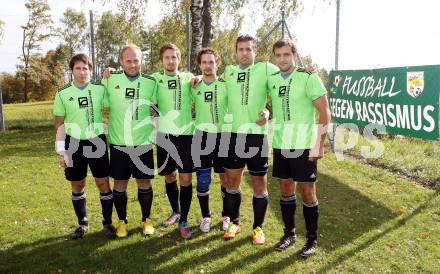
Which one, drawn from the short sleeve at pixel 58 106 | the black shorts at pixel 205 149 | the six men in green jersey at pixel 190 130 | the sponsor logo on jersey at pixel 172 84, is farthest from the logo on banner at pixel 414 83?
the short sleeve at pixel 58 106

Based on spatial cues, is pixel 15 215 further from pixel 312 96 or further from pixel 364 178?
pixel 364 178

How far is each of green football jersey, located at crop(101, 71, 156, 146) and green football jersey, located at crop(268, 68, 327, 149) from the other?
168cm

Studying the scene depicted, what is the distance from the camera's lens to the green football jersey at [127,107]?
518 centimetres

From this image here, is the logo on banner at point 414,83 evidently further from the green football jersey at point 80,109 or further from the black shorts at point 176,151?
the green football jersey at point 80,109

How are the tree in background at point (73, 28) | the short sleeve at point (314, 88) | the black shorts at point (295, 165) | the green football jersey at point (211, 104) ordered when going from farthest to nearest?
the tree in background at point (73, 28)
the green football jersey at point (211, 104)
the black shorts at point (295, 165)
the short sleeve at point (314, 88)

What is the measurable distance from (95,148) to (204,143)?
1395 millimetres

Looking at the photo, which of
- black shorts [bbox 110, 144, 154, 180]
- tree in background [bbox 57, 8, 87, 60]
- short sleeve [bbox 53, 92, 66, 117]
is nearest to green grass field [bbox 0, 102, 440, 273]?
black shorts [bbox 110, 144, 154, 180]

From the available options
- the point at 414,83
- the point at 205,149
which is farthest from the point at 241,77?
the point at 414,83

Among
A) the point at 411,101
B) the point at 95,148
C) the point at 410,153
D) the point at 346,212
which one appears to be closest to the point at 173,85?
the point at 95,148

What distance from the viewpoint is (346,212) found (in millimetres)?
6625

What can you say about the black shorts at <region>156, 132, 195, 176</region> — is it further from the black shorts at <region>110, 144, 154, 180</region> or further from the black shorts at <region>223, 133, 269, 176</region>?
the black shorts at <region>223, 133, 269, 176</region>

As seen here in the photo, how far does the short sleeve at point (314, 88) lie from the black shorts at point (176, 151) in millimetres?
1656

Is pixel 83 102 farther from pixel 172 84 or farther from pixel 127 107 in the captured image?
A: pixel 172 84

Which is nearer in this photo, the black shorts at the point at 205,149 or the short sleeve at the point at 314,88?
the short sleeve at the point at 314,88
